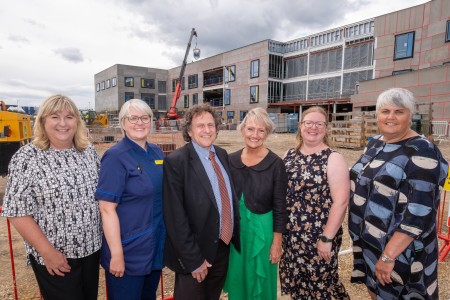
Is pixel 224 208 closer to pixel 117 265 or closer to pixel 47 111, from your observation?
pixel 117 265

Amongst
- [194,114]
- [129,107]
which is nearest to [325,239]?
[194,114]

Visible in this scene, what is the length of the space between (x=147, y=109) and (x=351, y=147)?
17.7 m

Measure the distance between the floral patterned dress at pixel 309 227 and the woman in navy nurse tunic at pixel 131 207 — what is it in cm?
132

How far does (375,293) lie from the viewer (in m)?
2.66

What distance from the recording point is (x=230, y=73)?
4759cm

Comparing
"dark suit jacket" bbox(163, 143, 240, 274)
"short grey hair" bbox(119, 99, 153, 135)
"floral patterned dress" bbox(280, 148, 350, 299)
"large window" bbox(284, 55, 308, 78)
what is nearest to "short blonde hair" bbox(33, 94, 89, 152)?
"short grey hair" bbox(119, 99, 153, 135)

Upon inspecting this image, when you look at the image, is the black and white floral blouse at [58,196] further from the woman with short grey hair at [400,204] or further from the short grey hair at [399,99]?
the short grey hair at [399,99]

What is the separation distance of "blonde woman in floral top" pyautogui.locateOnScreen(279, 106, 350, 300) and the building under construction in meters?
15.5

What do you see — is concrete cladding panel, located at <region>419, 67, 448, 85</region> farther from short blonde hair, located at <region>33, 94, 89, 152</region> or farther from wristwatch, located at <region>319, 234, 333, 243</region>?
short blonde hair, located at <region>33, 94, 89, 152</region>

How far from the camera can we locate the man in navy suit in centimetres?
227

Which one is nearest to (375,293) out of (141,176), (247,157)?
(247,157)

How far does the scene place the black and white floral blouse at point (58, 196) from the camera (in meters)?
2.01

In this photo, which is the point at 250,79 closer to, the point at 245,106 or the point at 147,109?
the point at 245,106

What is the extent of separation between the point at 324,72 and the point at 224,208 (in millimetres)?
39773
